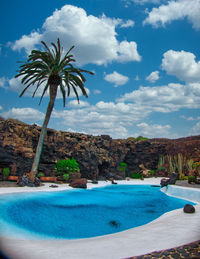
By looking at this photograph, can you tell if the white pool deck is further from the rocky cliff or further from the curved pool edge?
the rocky cliff

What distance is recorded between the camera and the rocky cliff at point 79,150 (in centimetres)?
1708

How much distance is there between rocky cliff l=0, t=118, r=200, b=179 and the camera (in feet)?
56.0

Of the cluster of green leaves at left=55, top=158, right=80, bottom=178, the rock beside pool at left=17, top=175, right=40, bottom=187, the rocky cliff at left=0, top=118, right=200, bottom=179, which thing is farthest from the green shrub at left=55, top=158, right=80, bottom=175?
the rock beside pool at left=17, top=175, right=40, bottom=187

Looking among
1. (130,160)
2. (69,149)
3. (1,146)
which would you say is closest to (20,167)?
(1,146)

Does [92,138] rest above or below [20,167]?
above

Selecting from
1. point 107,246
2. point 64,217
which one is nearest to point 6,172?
point 64,217

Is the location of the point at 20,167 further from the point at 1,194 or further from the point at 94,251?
the point at 94,251

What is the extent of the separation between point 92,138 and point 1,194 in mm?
17045

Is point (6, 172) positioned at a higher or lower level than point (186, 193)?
higher

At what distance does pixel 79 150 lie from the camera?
74.4 feet

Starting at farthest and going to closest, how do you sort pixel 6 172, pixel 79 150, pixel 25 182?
pixel 79 150 < pixel 6 172 < pixel 25 182

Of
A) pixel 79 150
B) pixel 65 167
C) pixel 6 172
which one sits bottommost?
pixel 6 172

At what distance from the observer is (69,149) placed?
22.2 m

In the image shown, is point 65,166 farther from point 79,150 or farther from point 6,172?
point 6,172
